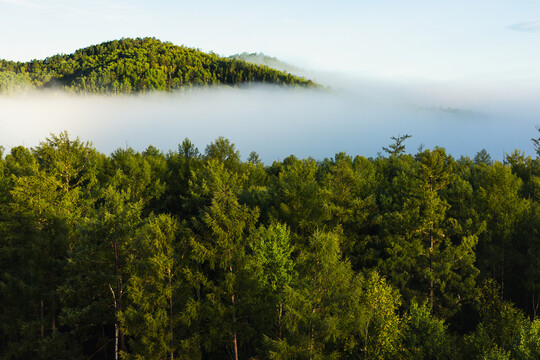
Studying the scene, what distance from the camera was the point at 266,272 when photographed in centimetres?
2369

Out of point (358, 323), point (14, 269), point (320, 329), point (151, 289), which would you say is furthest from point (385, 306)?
point (14, 269)

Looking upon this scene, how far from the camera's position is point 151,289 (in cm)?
1969

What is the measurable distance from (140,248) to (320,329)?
37.9ft

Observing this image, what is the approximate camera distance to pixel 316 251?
17109mm

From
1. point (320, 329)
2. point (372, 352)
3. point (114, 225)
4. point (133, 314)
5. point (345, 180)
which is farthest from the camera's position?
point (345, 180)

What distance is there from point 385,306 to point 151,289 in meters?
12.6

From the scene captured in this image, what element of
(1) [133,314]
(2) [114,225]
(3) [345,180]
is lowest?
(1) [133,314]

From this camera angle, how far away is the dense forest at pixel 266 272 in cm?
Answer: 1862

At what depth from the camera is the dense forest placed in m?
18.6

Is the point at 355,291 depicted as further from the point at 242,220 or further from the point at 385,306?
the point at 242,220

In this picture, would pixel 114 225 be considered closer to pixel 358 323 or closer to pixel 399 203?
pixel 358 323

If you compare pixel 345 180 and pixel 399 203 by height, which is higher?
pixel 345 180

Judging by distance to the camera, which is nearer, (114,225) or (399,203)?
(114,225)

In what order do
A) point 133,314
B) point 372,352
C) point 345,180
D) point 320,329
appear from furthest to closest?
1. point 345,180
2. point 372,352
3. point 133,314
4. point 320,329
